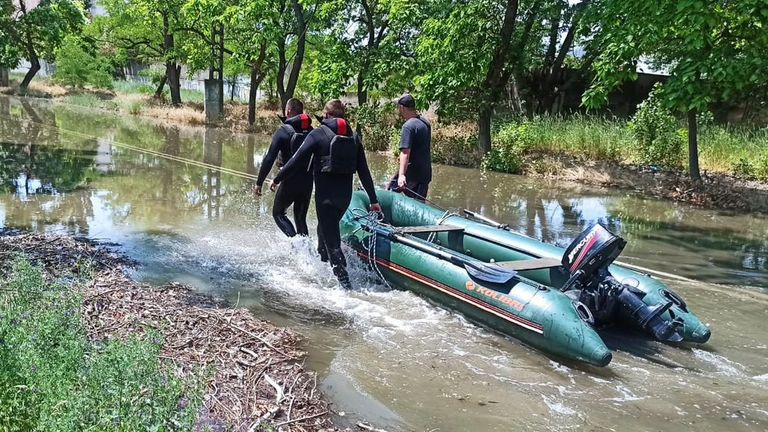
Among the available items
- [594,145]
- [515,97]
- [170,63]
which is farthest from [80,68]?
[594,145]

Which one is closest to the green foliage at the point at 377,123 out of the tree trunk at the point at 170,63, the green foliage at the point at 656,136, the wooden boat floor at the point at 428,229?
the green foliage at the point at 656,136

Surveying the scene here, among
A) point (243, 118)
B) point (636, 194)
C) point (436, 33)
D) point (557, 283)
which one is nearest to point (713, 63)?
point (636, 194)

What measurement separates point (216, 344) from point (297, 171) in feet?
8.55

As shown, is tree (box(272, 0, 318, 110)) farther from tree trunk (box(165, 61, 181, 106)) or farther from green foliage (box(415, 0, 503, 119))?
tree trunk (box(165, 61, 181, 106))

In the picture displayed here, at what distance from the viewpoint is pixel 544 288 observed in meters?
4.87

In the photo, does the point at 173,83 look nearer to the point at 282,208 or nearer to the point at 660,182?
the point at 660,182

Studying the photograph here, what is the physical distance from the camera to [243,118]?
85.6 feet

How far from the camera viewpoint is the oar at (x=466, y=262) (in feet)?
16.6

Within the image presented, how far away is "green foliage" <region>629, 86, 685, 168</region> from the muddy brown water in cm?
165

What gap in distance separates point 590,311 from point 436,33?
12.4 meters

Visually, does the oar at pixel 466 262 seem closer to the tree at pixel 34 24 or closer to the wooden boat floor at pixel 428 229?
the wooden boat floor at pixel 428 229

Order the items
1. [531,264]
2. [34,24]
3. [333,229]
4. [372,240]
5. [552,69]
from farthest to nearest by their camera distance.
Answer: [552,69] < [34,24] < [372,240] < [333,229] < [531,264]

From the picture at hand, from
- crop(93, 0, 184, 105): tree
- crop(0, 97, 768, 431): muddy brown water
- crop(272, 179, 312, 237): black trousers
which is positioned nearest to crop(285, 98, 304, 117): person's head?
crop(272, 179, 312, 237): black trousers

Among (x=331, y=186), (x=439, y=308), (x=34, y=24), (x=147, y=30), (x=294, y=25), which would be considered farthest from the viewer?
(x=147, y=30)
